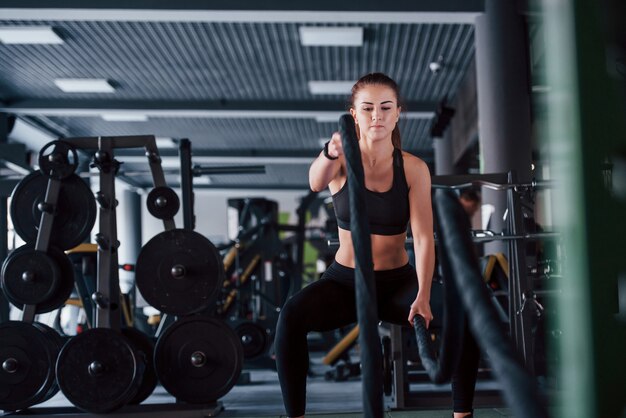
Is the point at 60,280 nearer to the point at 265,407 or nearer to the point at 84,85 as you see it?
the point at 265,407

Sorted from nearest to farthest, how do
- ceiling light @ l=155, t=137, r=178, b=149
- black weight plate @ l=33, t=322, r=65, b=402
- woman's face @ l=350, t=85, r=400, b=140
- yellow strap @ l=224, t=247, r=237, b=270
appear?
woman's face @ l=350, t=85, r=400, b=140, black weight plate @ l=33, t=322, r=65, b=402, yellow strap @ l=224, t=247, r=237, b=270, ceiling light @ l=155, t=137, r=178, b=149

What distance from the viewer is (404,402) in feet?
11.2

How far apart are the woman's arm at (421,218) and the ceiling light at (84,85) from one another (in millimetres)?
7881

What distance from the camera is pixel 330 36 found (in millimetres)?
7551

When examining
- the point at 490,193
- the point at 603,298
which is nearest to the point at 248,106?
the point at 490,193

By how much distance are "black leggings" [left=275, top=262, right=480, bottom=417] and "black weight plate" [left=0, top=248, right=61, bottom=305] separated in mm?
1718

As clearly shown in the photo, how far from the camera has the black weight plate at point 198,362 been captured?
3.25m

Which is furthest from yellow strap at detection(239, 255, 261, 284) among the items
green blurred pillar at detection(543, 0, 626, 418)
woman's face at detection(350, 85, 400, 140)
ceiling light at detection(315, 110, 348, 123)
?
green blurred pillar at detection(543, 0, 626, 418)

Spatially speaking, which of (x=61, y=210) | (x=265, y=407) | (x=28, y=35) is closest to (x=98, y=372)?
(x=61, y=210)

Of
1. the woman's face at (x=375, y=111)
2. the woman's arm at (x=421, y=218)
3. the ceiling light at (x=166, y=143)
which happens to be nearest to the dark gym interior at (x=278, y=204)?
the woman's arm at (x=421, y=218)

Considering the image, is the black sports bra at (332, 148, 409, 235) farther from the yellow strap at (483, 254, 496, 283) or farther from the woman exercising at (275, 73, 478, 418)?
the yellow strap at (483, 254, 496, 283)

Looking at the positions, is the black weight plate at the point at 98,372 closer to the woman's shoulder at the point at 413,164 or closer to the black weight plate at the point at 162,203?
the black weight plate at the point at 162,203

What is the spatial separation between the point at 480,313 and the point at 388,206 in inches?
56.2

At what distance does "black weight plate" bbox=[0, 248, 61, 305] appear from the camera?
330cm
